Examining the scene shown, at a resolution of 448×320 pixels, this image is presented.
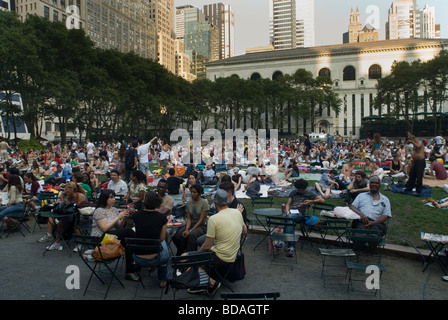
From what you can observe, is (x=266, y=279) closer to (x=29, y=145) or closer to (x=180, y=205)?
(x=180, y=205)

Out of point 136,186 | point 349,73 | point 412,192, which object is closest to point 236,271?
point 136,186

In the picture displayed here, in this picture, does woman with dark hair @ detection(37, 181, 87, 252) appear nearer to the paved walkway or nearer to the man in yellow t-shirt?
the paved walkway

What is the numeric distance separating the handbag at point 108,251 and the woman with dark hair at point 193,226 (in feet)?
3.61

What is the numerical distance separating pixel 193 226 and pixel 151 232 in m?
1.24

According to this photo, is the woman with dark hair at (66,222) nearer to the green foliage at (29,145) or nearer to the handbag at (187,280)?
the handbag at (187,280)

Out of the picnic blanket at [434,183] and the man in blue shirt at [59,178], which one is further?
the picnic blanket at [434,183]

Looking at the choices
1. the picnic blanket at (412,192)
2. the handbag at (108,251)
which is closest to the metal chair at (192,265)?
the handbag at (108,251)

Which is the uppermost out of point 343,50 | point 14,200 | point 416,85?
point 343,50

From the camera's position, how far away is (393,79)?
5088cm

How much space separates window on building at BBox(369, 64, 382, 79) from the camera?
252ft

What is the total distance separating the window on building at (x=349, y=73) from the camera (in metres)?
79.1

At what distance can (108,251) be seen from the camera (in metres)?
5.07

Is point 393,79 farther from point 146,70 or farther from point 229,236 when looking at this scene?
point 229,236

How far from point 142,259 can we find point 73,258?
2276 mm
